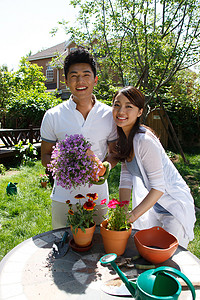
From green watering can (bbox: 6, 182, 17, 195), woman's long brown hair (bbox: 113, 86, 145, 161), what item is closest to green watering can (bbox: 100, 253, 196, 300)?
woman's long brown hair (bbox: 113, 86, 145, 161)

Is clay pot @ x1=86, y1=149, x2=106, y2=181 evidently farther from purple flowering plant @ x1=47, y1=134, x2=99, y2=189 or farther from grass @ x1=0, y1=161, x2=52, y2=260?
grass @ x1=0, y1=161, x2=52, y2=260

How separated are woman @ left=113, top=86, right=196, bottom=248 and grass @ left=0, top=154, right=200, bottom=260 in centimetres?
112

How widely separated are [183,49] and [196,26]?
53 cm

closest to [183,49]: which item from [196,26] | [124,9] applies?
[196,26]

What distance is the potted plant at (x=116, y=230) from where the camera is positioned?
1280 mm

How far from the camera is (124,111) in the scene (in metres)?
1.57

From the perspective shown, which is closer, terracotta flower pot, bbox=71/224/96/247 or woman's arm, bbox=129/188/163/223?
terracotta flower pot, bbox=71/224/96/247

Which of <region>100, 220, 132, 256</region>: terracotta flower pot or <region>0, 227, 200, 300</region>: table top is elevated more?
<region>100, 220, 132, 256</region>: terracotta flower pot

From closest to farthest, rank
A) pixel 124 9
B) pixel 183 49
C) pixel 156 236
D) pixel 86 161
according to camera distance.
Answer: pixel 86 161 → pixel 156 236 → pixel 124 9 → pixel 183 49

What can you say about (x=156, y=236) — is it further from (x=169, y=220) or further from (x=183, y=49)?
(x=183, y=49)

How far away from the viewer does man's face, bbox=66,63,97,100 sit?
64.2 inches

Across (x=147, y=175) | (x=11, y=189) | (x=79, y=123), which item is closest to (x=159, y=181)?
(x=147, y=175)

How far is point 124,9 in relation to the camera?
17.2 ft

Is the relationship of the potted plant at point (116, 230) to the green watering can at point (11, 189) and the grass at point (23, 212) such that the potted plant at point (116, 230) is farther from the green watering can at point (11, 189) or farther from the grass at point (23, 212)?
the green watering can at point (11, 189)
